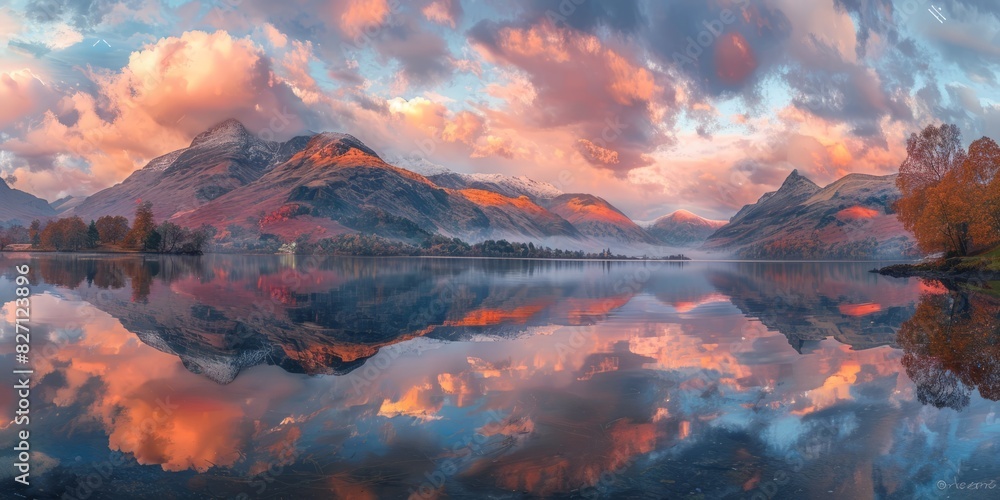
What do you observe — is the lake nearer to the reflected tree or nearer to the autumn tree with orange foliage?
the reflected tree

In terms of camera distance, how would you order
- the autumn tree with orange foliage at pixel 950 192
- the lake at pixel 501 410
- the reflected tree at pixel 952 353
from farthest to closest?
1. the autumn tree with orange foliage at pixel 950 192
2. the reflected tree at pixel 952 353
3. the lake at pixel 501 410

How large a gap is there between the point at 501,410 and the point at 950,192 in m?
107

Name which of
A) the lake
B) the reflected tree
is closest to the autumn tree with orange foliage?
the reflected tree

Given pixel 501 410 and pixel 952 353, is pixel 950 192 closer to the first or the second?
pixel 952 353

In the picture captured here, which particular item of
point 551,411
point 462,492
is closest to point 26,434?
point 462,492

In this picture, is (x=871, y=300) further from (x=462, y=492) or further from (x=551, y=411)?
(x=462, y=492)

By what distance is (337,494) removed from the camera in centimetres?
1109

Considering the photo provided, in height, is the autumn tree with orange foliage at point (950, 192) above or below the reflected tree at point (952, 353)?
above

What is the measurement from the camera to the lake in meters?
11.7

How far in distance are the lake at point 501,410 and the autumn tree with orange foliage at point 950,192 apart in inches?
2881

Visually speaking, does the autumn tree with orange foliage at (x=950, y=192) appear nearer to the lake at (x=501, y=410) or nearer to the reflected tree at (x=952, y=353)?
the reflected tree at (x=952, y=353)

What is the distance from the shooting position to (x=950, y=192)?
91.5m

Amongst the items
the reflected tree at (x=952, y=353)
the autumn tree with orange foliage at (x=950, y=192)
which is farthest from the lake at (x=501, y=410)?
the autumn tree with orange foliage at (x=950, y=192)

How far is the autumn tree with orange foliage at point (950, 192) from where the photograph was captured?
88312 mm
